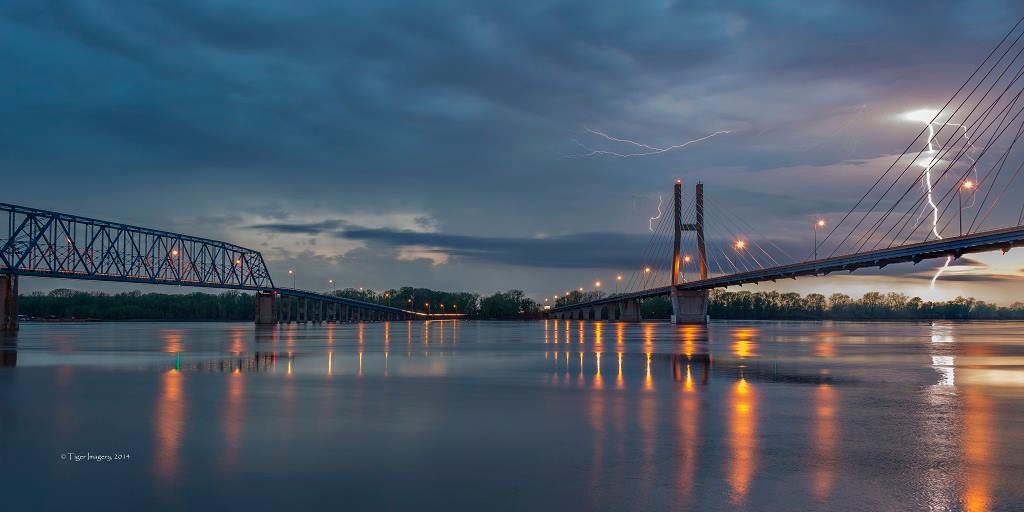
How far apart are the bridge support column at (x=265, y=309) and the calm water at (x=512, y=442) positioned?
15662cm

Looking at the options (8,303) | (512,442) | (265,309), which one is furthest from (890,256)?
(265,309)

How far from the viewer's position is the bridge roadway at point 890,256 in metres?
69.2

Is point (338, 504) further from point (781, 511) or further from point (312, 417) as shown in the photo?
point (312, 417)

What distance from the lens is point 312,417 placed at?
68.4ft

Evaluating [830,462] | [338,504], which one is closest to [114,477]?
[338,504]

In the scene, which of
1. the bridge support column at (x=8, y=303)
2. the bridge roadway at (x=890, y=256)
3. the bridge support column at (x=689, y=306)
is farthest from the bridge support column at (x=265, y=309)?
the bridge roadway at (x=890, y=256)

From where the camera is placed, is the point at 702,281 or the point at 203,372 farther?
the point at 702,281

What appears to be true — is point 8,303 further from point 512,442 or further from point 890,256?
point 512,442

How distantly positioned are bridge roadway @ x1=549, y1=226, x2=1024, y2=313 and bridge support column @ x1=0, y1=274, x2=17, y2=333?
104340 millimetres

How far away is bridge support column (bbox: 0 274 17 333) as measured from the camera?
104938 mm

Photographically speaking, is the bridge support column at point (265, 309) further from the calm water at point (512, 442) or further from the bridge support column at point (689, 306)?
the calm water at point (512, 442)

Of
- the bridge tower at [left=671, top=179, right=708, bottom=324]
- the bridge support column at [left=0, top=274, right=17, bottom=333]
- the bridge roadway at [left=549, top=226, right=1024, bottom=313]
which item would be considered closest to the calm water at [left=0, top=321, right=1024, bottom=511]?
the bridge roadway at [left=549, top=226, right=1024, bottom=313]

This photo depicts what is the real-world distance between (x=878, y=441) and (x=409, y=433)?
994 centimetres

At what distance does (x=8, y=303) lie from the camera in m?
110
